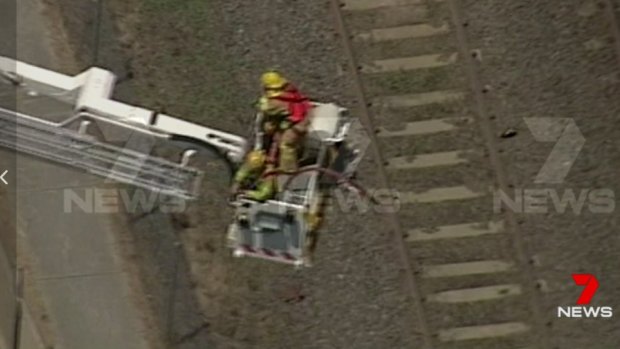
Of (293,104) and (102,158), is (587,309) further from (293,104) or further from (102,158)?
(102,158)

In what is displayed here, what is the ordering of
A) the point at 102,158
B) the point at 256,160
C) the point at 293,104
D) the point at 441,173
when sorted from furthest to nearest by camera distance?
the point at 441,173
the point at 102,158
the point at 256,160
the point at 293,104

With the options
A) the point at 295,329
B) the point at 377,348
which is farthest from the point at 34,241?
the point at 377,348

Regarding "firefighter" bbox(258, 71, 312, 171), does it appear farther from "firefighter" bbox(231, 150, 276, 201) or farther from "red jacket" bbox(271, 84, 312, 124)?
"firefighter" bbox(231, 150, 276, 201)

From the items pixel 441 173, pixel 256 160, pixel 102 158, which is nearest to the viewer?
pixel 256 160

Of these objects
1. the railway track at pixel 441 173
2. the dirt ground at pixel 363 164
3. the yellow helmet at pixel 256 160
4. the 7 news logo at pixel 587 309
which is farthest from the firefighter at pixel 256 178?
the 7 news logo at pixel 587 309

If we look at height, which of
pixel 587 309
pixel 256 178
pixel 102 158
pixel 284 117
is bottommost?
pixel 587 309

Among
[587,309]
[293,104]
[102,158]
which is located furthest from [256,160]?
[587,309]

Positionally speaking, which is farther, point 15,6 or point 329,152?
point 15,6

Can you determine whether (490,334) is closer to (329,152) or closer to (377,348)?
(377,348)
